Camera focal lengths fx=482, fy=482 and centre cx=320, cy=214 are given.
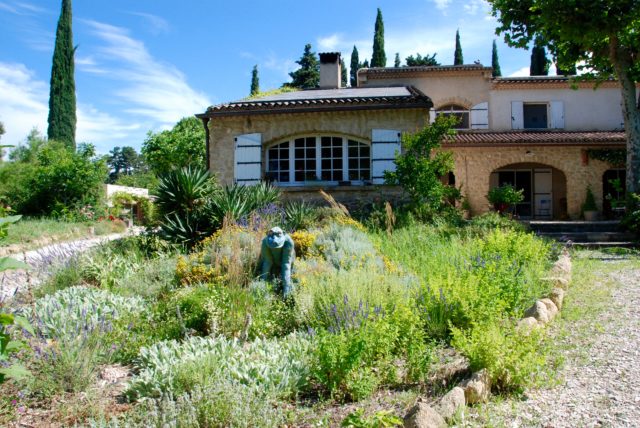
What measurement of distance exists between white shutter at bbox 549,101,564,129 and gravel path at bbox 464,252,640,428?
677 inches

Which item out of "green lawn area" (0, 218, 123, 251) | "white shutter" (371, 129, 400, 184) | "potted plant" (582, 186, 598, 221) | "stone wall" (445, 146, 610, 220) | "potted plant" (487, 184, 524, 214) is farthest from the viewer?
"stone wall" (445, 146, 610, 220)

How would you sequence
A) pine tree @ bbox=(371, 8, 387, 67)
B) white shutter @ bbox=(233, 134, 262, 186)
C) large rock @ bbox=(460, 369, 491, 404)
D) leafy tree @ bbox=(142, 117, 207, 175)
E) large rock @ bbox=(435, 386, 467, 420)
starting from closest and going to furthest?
large rock @ bbox=(435, 386, 467, 420) < large rock @ bbox=(460, 369, 491, 404) < white shutter @ bbox=(233, 134, 262, 186) < leafy tree @ bbox=(142, 117, 207, 175) < pine tree @ bbox=(371, 8, 387, 67)

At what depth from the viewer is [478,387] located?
309cm

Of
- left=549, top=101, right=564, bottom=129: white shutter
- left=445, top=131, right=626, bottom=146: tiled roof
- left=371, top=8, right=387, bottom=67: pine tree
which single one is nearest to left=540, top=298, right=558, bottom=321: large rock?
left=445, top=131, right=626, bottom=146: tiled roof

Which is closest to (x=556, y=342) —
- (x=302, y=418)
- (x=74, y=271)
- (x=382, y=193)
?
(x=302, y=418)

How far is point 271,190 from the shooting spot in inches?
427

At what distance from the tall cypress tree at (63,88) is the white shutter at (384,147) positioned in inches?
839

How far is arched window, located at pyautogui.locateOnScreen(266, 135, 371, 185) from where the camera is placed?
46.2ft

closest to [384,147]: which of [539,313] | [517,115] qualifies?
[539,313]

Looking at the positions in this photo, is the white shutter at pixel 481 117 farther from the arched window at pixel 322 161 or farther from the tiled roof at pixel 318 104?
the arched window at pixel 322 161

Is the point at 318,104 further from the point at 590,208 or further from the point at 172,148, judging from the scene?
the point at 172,148

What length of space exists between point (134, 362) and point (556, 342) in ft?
11.9

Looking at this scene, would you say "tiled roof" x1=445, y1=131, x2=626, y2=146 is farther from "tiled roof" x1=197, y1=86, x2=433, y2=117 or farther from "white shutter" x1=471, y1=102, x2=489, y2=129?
"tiled roof" x1=197, y1=86, x2=433, y2=117

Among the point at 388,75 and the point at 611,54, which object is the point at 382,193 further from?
the point at 388,75
